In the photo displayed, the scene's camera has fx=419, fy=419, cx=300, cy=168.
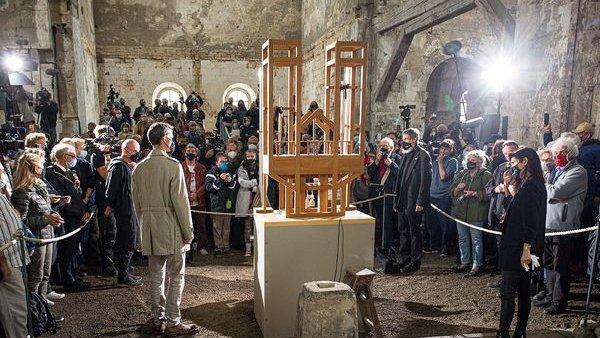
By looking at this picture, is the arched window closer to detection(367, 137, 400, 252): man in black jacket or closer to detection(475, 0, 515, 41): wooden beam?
detection(367, 137, 400, 252): man in black jacket

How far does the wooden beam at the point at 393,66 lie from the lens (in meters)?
11.8

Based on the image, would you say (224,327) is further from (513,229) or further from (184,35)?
(184,35)

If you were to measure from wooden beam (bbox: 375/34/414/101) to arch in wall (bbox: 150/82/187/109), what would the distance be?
12.1 meters

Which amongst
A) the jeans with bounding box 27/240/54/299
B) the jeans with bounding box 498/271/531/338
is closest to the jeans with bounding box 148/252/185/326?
the jeans with bounding box 27/240/54/299

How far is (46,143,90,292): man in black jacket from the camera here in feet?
17.4

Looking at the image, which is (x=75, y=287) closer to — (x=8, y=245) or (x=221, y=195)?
(x=8, y=245)

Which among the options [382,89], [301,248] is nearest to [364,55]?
[301,248]

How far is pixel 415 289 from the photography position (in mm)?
5785

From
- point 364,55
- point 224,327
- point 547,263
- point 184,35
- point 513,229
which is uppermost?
Answer: point 184,35

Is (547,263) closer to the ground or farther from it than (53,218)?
closer to the ground

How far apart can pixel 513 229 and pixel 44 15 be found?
14097 mm

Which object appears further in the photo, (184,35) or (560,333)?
(184,35)

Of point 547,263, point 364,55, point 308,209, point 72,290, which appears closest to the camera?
point 364,55

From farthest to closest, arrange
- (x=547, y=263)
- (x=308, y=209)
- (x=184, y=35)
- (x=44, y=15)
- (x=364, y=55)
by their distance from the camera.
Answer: (x=184, y=35)
(x=44, y=15)
(x=547, y=263)
(x=308, y=209)
(x=364, y=55)
